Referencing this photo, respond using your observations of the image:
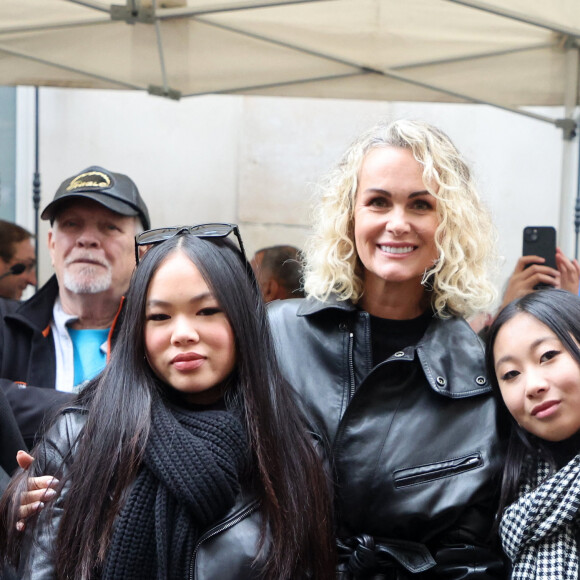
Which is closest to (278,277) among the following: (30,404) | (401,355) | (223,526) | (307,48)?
(307,48)

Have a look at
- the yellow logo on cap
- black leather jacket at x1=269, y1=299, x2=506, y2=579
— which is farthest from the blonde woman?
the yellow logo on cap

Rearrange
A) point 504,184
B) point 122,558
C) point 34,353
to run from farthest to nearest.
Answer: point 504,184 < point 34,353 < point 122,558

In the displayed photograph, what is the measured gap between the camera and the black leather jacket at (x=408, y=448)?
7.06ft

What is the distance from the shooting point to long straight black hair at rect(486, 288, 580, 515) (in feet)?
7.06

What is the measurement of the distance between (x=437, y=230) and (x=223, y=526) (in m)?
0.96

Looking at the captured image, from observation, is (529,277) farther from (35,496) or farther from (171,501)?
(35,496)

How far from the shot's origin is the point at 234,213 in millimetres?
7453

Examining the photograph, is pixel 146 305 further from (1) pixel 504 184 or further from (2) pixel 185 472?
(1) pixel 504 184

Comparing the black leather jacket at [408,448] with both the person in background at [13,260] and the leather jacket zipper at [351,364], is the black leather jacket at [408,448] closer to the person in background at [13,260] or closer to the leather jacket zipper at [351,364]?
the leather jacket zipper at [351,364]

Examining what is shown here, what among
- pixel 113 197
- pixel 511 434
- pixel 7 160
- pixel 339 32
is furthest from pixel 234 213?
pixel 511 434

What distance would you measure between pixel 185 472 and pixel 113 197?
1.49 m

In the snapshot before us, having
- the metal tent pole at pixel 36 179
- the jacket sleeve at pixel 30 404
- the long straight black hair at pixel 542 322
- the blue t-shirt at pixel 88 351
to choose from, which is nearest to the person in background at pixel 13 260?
the blue t-shirt at pixel 88 351

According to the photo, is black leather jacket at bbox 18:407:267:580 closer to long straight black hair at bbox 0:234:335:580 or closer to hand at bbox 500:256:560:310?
long straight black hair at bbox 0:234:335:580

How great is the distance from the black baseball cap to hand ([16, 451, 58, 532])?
1.34m
